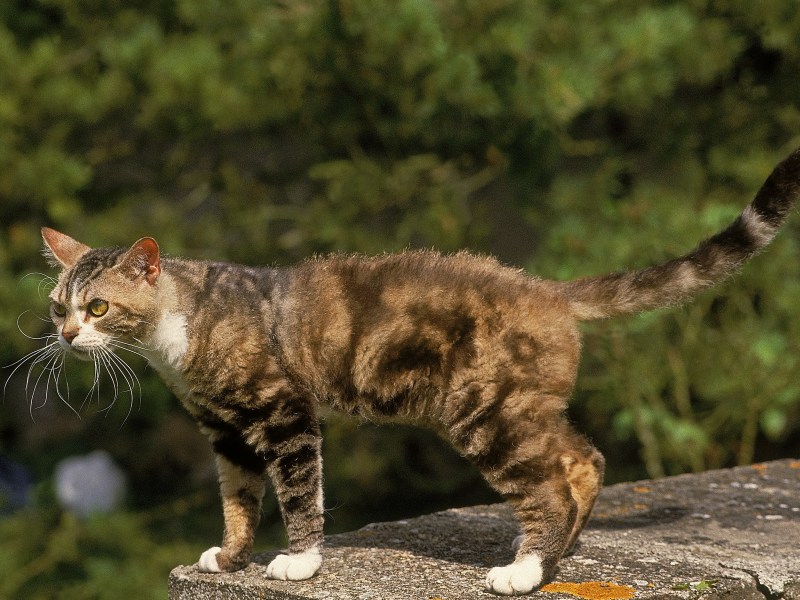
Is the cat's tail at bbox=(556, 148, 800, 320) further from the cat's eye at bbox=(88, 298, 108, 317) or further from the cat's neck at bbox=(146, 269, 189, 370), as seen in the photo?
the cat's eye at bbox=(88, 298, 108, 317)

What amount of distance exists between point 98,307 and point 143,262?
174mm

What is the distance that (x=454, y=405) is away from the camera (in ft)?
8.94

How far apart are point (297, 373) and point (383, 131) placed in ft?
8.29

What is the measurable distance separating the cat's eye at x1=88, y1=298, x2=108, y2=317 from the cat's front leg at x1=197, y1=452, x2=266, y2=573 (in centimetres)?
52

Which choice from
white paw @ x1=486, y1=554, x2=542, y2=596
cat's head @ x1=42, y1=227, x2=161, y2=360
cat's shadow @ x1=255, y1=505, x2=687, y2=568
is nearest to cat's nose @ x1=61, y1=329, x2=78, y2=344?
cat's head @ x1=42, y1=227, x2=161, y2=360

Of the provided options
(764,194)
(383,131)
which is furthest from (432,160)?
(764,194)

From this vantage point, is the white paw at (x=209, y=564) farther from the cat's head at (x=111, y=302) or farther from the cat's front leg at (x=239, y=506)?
the cat's head at (x=111, y=302)

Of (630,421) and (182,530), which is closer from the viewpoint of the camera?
(630,421)

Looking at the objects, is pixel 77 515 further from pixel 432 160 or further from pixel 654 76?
pixel 654 76

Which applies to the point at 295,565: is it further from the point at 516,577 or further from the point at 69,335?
the point at 69,335

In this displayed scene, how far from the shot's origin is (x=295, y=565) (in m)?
2.68

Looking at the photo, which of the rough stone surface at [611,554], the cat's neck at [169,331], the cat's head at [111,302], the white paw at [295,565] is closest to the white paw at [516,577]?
the rough stone surface at [611,554]

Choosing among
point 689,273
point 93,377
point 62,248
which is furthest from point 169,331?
point 93,377

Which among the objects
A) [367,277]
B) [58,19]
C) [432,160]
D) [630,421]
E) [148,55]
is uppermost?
[58,19]
